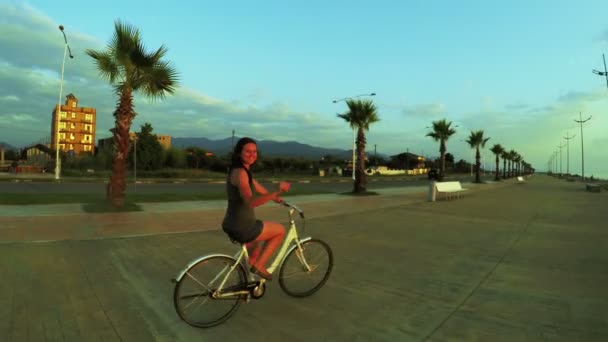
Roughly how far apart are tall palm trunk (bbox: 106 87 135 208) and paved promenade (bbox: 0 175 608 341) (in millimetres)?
2141

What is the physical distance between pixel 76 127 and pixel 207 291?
11517 centimetres

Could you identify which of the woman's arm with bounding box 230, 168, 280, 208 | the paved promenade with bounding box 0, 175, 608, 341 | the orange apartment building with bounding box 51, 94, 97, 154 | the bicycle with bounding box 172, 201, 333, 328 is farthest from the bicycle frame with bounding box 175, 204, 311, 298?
the orange apartment building with bounding box 51, 94, 97, 154

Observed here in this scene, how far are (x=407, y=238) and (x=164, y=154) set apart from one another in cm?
5402

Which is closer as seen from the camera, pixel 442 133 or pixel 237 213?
pixel 237 213

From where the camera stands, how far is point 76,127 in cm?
10125

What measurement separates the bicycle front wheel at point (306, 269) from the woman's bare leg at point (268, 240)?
314mm

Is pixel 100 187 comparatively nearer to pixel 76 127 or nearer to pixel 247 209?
pixel 247 209

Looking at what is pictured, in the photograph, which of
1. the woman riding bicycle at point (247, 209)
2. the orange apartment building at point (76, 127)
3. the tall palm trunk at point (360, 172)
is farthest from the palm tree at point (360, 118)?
the orange apartment building at point (76, 127)

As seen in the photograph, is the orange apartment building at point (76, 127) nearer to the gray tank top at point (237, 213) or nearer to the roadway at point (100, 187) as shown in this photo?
the roadway at point (100, 187)

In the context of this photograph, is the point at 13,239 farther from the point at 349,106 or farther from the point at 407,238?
the point at 349,106

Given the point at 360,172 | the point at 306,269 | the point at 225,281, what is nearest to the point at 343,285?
the point at 306,269

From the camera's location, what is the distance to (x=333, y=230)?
923cm

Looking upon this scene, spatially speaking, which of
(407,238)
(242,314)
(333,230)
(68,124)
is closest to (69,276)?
(242,314)

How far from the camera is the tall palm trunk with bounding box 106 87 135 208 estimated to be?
1182 cm
